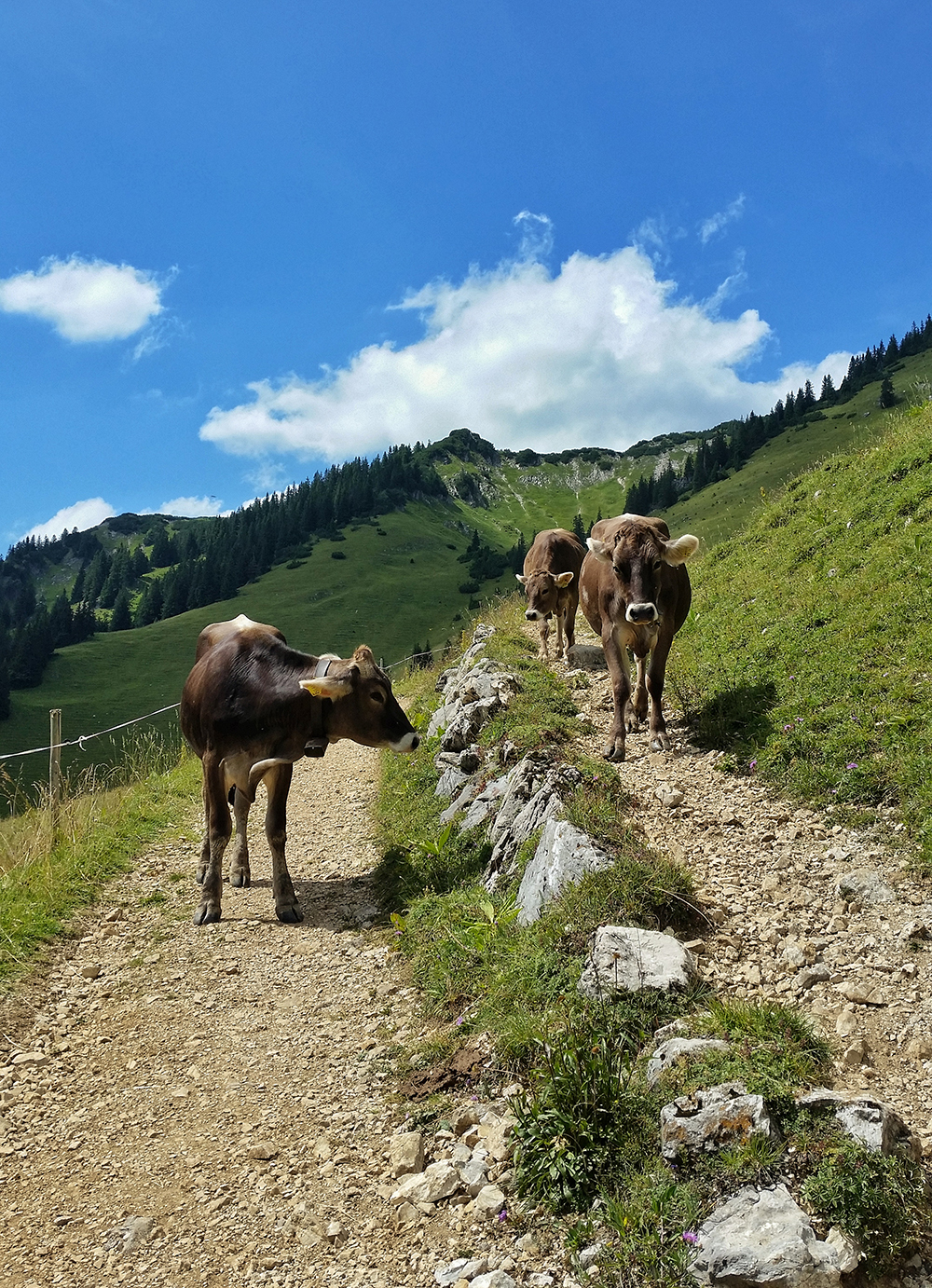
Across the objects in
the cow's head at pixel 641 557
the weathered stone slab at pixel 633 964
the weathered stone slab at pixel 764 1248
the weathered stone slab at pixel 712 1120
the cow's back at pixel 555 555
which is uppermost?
the cow's back at pixel 555 555

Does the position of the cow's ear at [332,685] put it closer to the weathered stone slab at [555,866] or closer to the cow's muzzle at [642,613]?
the weathered stone slab at [555,866]

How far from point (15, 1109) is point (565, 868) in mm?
4200

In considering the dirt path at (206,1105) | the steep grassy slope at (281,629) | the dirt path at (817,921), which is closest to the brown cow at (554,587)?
the dirt path at (817,921)

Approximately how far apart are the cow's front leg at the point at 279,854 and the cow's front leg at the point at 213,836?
18.9 inches

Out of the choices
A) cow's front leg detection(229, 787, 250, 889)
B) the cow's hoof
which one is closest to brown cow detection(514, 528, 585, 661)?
cow's front leg detection(229, 787, 250, 889)

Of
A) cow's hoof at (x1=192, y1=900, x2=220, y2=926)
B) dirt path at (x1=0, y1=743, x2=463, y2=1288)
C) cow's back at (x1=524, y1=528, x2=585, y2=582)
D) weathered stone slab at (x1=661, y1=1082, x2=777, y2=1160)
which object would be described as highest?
cow's back at (x1=524, y1=528, x2=585, y2=582)

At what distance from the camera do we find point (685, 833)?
732 cm

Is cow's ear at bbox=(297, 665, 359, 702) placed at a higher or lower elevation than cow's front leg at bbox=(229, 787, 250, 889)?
higher

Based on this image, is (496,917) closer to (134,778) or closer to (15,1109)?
(15,1109)

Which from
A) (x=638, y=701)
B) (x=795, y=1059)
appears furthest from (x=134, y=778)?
(x=795, y=1059)

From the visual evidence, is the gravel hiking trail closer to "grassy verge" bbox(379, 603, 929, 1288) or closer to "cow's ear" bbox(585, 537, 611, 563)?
Answer: "grassy verge" bbox(379, 603, 929, 1288)

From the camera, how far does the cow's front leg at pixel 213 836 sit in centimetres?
816

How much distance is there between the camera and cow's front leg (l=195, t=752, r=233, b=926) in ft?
26.8

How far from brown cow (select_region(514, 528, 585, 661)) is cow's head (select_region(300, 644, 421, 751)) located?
8043 millimetres
